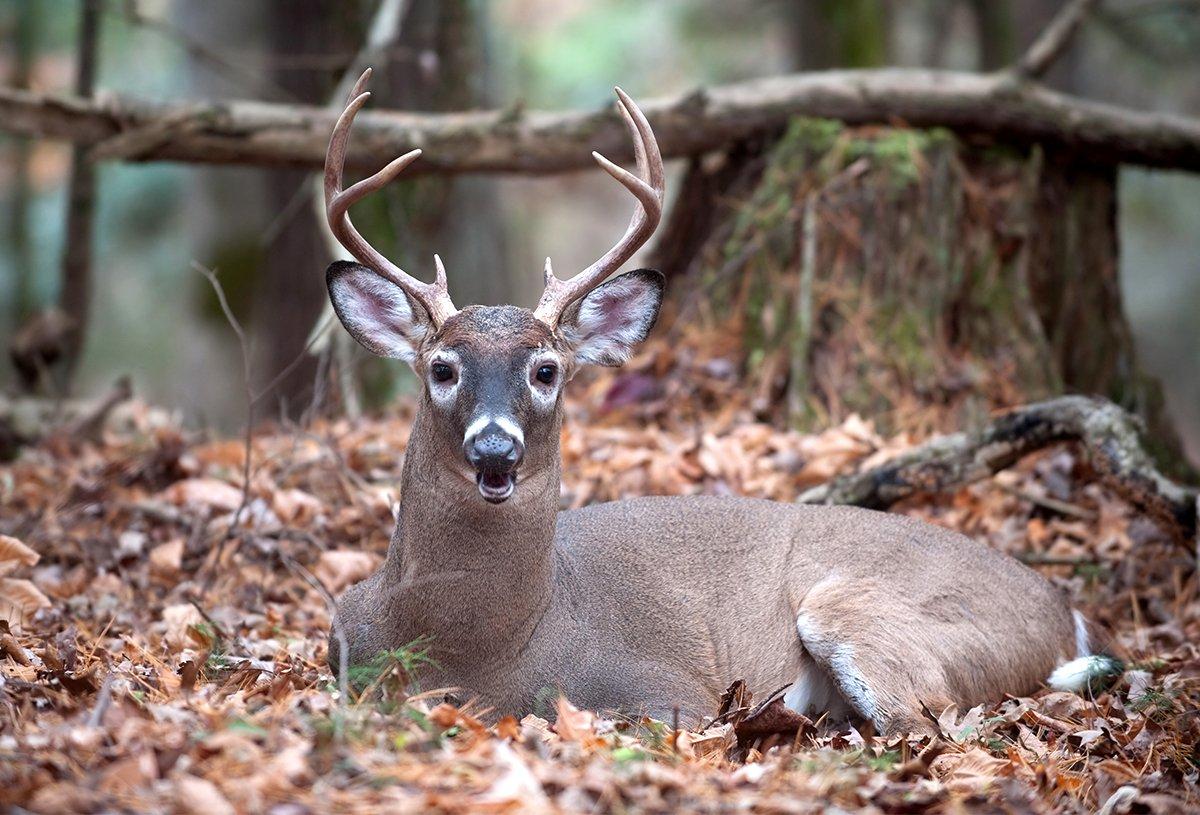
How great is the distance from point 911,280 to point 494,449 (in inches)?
176

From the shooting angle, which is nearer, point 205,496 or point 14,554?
point 14,554

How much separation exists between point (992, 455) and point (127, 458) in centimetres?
447

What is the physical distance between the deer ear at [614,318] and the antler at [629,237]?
8cm

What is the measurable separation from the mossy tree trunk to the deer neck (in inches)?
127

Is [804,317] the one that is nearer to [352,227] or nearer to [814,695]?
[814,695]

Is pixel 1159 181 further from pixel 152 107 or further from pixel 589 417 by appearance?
pixel 152 107

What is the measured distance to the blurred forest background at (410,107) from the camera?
10.7 m

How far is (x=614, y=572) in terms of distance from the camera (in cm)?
566

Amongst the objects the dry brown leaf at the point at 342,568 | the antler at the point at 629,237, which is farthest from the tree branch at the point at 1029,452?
the dry brown leaf at the point at 342,568

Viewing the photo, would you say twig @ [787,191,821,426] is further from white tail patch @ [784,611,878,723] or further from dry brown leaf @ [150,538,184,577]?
dry brown leaf @ [150,538,184,577]

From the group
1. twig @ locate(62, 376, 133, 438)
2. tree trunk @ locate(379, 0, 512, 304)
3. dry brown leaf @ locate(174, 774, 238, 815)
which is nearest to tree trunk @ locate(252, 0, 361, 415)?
tree trunk @ locate(379, 0, 512, 304)

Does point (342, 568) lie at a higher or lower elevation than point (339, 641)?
lower

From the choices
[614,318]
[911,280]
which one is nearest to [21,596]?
[614,318]

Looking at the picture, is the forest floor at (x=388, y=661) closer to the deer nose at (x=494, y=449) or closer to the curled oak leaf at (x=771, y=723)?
the curled oak leaf at (x=771, y=723)
